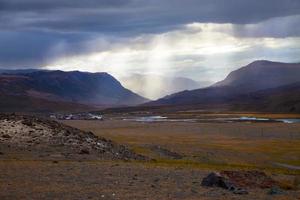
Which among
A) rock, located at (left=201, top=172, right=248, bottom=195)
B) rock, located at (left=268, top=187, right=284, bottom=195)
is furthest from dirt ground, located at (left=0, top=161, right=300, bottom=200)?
rock, located at (left=201, top=172, right=248, bottom=195)

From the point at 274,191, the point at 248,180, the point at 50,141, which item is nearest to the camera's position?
the point at 274,191

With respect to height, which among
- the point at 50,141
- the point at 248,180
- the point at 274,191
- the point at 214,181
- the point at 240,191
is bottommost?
the point at 274,191

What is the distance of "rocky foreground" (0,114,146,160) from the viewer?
38.8 metres

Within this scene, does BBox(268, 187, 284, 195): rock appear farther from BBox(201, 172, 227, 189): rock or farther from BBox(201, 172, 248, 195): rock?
BBox(201, 172, 227, 189): rock

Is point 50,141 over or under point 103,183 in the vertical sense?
over

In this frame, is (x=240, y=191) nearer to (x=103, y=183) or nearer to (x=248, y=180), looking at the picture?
(x=248, y=180)

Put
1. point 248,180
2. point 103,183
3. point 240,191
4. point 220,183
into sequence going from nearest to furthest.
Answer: point 240,191 → point 220,183 → point 103,183 → point 248,180

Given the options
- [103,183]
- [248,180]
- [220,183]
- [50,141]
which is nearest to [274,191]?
[248,180]

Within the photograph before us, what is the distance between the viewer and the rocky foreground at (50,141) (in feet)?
127

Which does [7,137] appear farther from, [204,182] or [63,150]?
[204,182]

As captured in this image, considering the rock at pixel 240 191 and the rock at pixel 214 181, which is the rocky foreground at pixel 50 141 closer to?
the rock at pixel 214 181

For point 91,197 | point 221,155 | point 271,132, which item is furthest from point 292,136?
point 91,197

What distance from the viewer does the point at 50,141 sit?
1609 inches

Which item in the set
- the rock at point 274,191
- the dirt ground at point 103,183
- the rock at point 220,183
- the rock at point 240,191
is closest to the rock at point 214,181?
the rock at point 220,183
